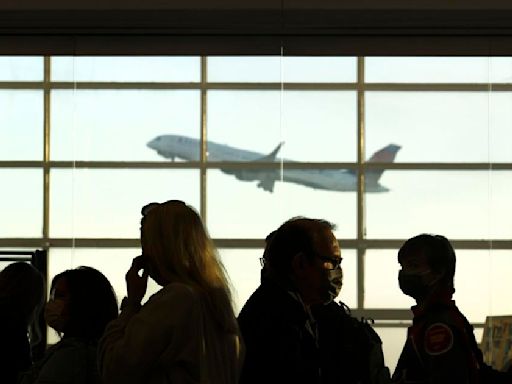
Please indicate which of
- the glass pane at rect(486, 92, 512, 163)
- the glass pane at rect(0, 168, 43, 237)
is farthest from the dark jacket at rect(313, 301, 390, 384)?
the glass pane at rect(0, 168, 43, 237)

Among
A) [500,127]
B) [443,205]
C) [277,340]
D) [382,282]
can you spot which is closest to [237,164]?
[382,282]

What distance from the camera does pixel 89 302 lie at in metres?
3.87

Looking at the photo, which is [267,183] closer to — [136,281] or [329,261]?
[329,261]

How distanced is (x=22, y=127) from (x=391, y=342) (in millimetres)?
2568

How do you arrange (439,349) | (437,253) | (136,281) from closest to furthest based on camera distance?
(136,281), (439,349), (437,253)

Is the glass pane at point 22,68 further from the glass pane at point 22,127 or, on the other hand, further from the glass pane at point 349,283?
the glass pane at point 349,283

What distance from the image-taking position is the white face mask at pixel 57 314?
3.82m

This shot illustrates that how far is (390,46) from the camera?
7582mm

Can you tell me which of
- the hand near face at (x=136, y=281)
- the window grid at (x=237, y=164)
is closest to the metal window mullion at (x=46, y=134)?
the window grid at (x=237, y=164)

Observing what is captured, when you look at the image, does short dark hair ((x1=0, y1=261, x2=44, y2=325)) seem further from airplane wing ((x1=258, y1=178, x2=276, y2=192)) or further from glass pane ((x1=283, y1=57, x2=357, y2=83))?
glass pane ((x1=283, y1=57, x2=357, y2=83))

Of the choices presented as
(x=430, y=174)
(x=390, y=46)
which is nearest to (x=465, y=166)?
(x=430, y=174)

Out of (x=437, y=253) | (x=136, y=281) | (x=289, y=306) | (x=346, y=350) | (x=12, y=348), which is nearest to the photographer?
(x=136, y=281)

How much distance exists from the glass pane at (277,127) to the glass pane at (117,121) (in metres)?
0.18

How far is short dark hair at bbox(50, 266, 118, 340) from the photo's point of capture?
3820 millimetres
